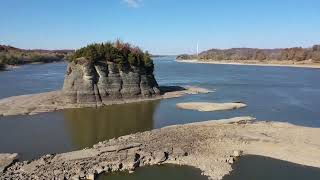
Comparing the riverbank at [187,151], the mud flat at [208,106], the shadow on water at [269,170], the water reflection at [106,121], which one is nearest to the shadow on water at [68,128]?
the water reflection at [106,121]

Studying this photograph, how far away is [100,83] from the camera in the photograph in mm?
50125

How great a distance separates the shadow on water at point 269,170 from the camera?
23.7m

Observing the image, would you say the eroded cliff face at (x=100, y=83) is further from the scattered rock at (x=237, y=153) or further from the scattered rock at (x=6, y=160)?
the scattered rock at (x=237, y=153)

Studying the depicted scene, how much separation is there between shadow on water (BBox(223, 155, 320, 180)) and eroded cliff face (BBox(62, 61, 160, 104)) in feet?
84.7

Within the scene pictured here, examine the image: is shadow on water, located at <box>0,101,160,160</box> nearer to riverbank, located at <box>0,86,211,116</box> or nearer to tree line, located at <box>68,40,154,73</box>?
riverbank, located at <box>0,86,211,116</box>

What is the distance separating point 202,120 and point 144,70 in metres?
17.2

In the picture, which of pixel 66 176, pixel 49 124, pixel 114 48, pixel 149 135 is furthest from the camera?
pixel 114 48

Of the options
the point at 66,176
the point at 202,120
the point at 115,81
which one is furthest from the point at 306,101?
the point at 66,176

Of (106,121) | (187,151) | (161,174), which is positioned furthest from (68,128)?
(161,174)

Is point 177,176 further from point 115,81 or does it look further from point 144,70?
point 144,70

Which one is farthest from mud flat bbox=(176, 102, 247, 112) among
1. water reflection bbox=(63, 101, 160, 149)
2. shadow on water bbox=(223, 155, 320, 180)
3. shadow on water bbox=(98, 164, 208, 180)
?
shadow on water bbox=(98, 164, 208, 180)

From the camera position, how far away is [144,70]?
181ft

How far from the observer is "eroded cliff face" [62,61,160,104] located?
49062 millimetres

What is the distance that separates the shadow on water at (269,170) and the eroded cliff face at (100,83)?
84.7ft
